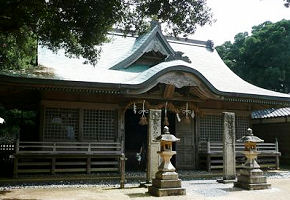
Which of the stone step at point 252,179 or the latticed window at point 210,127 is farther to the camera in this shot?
the latticed window at point 210,127

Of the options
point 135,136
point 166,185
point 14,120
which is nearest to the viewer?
point 166,185

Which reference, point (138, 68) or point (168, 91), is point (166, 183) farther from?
point (138, 68)

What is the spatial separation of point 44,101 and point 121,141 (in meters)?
3.72

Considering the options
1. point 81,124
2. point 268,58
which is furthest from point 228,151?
point 268,58

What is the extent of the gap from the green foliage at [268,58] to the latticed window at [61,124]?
22.5m

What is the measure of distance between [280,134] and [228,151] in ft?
32.9

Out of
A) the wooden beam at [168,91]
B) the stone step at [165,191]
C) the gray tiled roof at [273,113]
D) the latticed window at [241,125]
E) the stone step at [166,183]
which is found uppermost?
the wooden beam at [168,91]

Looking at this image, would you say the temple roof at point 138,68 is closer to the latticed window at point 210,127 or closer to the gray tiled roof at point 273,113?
the latticed window at point 210,127

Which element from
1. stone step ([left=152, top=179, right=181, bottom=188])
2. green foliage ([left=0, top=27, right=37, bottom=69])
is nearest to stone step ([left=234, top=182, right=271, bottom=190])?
stone step ([left=152, top=179, right=181, bottom=188])

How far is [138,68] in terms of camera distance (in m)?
18.1

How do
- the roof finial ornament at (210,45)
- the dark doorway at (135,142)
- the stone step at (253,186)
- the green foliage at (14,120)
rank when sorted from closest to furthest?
the stone step at (253,186)
the green foliage at (14,120)
the dark doorway at (135,142)
the roof finial ornament at (210,45)

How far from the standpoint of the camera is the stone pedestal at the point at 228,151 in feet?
42.4

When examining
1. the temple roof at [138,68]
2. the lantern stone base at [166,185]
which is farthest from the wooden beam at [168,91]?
the lantern stone base at [166,185]

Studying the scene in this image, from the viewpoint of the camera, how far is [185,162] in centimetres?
1702
